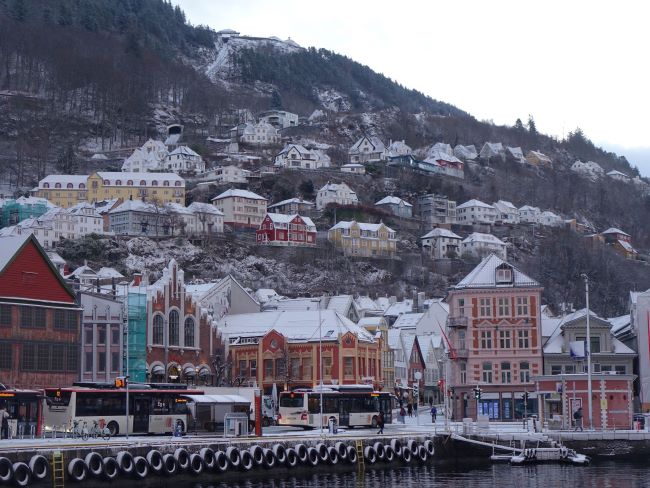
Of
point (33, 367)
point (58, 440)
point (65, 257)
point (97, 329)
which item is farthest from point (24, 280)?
point (65, 257)

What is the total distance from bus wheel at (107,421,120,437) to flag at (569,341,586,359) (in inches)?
1578

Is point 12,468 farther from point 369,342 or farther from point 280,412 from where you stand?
point 369,342

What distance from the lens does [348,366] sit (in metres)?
106

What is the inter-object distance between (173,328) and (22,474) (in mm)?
49222

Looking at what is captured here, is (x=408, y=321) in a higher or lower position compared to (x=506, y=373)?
higher

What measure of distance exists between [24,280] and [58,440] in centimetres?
2201

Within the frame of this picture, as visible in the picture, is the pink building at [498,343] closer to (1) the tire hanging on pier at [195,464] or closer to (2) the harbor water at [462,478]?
(2) the harbor water at [462,478]

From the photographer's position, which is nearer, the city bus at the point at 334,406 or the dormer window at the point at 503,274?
the city bus at the point at 334,406

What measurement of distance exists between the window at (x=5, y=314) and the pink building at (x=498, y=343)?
37.4 m

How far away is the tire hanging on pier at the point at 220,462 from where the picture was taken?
57444mm

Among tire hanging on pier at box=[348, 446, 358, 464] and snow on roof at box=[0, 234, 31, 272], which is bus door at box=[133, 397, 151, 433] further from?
snow on roof at box=[0, 234, 31, 272]

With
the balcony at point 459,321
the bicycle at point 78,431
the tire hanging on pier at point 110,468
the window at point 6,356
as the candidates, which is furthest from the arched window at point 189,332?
the tire hanging on pier at point 110,468

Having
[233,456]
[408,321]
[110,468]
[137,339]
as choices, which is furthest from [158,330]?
[408,321]

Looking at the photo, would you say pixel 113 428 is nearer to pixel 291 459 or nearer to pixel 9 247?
pixel 291 459
